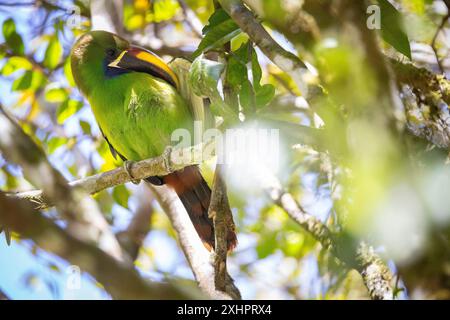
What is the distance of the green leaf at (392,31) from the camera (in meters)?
1.71

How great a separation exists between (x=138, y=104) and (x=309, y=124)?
1055 mm

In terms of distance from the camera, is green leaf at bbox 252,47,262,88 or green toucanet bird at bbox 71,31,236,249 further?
green toucanet bird at bbox 71,31,236,249

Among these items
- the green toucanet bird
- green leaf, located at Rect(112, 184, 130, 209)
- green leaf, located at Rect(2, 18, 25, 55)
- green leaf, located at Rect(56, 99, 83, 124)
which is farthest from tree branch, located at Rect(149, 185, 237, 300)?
green leaf, located at Rect(2, 18, 25, 55)

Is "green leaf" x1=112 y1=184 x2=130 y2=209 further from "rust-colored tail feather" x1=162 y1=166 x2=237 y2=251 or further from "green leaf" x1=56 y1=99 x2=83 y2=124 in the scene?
"green leaf" x1=56 y1=99 x2=83 y2=124

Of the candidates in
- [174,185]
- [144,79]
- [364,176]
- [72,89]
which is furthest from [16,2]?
[364,176]

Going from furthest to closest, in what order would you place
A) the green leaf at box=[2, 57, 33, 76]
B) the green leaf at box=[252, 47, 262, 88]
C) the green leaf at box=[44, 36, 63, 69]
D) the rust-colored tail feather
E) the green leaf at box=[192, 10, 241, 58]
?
the green leaf at box=[44, 36, 63, 69], the green leaf at box=[2, 57, 33, 76], the rust-colored tail feather, the green leaf at box=[252, 47, 262, 88], the green leaf at box=[192, 10, 241, 58]

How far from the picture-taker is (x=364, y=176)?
3.60 feet

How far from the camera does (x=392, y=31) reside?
173 centimetres

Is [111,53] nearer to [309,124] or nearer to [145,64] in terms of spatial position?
[145,64]

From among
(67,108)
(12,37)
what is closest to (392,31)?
(67,108)

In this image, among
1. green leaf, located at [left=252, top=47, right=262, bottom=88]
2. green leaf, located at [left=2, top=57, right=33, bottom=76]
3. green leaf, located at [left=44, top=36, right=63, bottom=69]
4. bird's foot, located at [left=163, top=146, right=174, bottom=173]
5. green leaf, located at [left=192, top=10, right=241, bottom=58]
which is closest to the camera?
green leaf, located at [left=192, top=10, right=241, bottom=58]

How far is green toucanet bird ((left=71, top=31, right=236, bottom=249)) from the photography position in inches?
117

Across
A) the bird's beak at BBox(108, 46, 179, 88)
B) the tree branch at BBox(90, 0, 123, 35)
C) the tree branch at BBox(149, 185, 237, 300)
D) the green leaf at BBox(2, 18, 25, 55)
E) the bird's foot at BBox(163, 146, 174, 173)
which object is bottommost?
the tree branch at BBox(149, 185, 237, 300)
